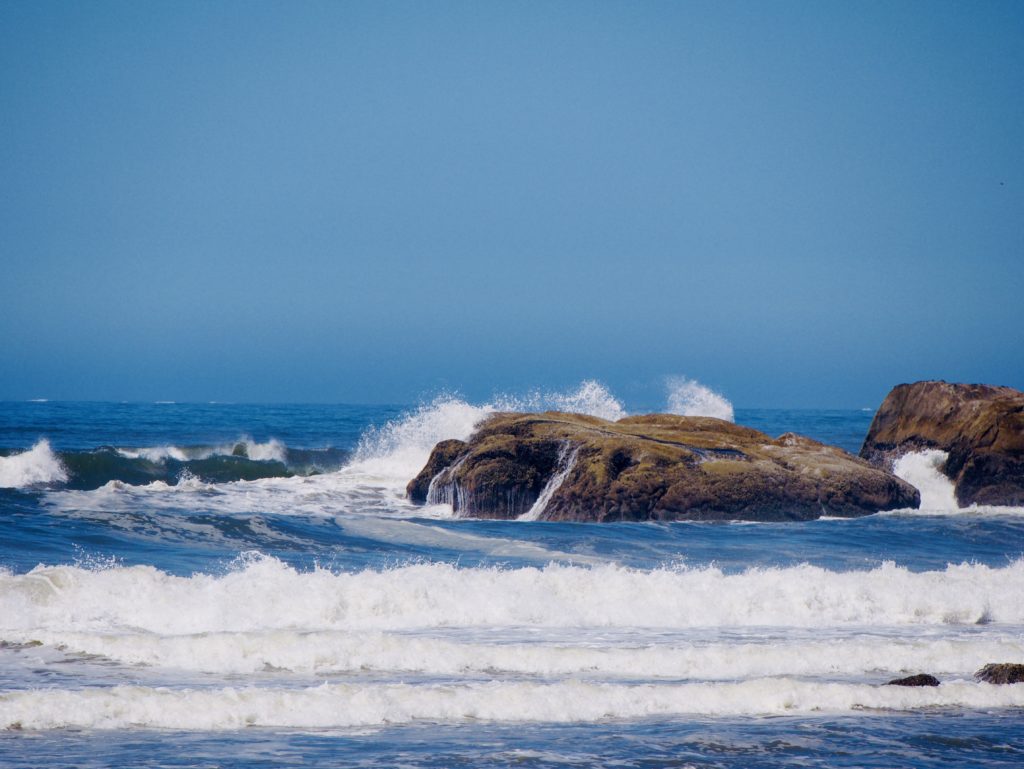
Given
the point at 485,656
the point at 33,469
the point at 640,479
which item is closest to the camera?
the point at 485,656

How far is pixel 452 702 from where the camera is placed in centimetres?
833

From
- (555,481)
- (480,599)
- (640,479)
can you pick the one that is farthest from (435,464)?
(480,599)

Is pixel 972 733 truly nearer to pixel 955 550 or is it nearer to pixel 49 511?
pixel 955 550

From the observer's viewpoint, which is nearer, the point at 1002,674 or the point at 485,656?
the point at 1002,674

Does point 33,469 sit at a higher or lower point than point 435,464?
lower

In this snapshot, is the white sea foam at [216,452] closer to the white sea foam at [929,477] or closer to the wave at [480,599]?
the white sea foam at [929,477]

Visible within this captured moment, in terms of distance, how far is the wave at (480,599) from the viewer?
1140 cm

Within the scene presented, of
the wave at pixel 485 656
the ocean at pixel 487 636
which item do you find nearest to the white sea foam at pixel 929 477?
the ocean at pixel 487 636

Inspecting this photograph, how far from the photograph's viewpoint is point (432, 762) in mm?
6996

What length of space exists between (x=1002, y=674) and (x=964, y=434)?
14.3m

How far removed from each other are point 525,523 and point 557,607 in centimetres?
600

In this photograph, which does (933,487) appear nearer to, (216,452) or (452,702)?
(452,702)

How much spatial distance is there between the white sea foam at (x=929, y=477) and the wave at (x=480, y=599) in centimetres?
824

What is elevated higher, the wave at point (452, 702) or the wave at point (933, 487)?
the wave at point (933, 487)
